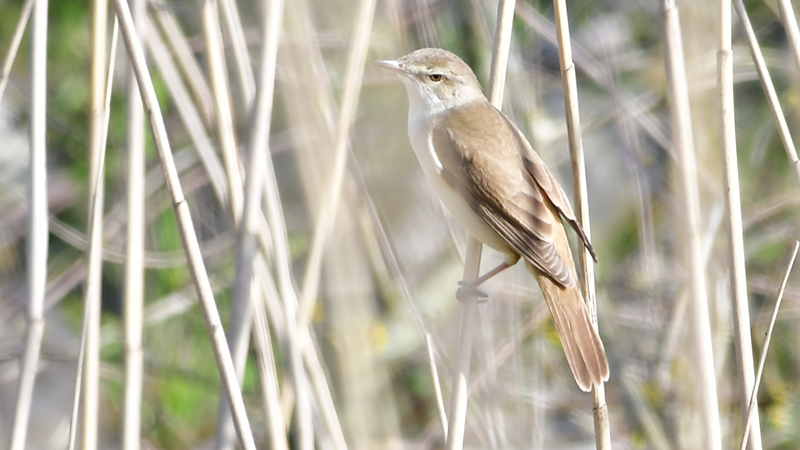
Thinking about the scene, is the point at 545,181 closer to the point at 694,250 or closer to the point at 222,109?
the point at 694,250

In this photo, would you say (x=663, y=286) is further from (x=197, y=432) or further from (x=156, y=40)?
(x=156, y=40)

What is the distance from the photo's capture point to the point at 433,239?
4.32 meters

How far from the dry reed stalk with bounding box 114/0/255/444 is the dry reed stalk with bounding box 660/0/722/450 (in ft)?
3.61

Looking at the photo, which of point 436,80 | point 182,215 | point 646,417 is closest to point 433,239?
point 646,417

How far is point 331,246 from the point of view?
1.99m

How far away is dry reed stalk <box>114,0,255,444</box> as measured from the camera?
1.73 meters

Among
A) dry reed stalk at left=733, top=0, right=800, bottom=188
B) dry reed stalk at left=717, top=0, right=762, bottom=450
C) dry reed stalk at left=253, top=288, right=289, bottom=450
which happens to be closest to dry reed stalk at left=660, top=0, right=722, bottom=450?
dry reed stalk at left=717, top=0, right=762, bottom=450

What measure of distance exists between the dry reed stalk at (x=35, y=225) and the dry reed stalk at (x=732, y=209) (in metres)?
1.68

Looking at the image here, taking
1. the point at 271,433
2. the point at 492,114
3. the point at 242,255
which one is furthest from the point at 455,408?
the point at 492,114

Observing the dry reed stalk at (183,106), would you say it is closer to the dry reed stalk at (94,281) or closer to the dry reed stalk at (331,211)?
the dry reed stalk at (94,281)

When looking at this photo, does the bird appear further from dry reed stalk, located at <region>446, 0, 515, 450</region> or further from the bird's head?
dry reed stalk, located at <region>446, 0, 515, 450</region>

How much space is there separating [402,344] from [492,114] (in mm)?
1838

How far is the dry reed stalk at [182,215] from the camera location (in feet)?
5.67

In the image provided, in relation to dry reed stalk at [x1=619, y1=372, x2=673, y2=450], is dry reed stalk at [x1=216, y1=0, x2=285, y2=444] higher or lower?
higher
